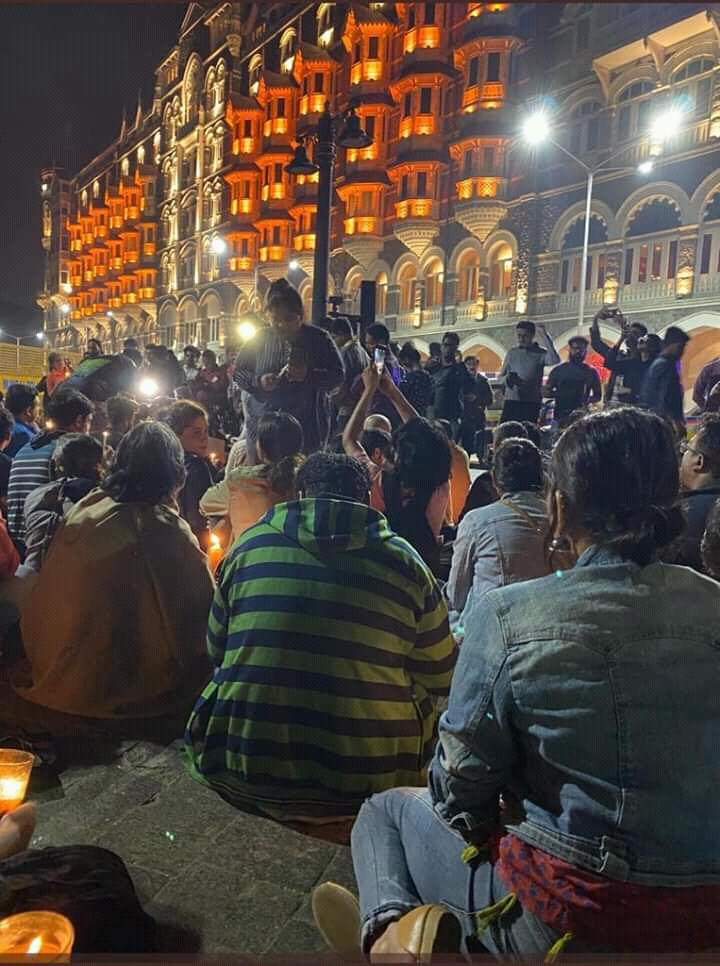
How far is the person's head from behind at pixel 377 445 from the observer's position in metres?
4.80

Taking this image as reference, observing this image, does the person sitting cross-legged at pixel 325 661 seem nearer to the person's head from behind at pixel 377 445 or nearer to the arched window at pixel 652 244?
the person's head from behind at pixel 377 445

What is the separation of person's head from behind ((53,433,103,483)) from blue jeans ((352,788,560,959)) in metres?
2.43

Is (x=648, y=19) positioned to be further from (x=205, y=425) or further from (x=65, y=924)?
(x=65, y=924)

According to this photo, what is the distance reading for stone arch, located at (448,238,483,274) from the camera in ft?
70.0

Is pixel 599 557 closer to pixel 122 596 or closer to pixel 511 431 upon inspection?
pixel 122 596

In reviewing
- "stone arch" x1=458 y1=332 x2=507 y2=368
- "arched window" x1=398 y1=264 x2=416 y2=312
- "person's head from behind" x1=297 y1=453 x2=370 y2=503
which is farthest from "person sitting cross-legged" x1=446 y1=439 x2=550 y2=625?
"arched window" x1=398 y1=264 x2=416 y2=312

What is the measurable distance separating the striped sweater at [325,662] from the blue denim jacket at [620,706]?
0.94m

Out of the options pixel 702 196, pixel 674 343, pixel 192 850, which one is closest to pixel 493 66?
pixel 702 196

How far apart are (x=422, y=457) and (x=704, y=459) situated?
134cm

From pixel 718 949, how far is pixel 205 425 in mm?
3964

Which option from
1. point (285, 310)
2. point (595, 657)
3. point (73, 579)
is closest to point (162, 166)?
point (285, 310)

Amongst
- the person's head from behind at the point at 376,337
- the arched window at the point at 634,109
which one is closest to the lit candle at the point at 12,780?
the person's head from behind at the point at 376,337

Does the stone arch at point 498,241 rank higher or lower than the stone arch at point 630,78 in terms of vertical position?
lower

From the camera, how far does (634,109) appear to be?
60.2 ft
